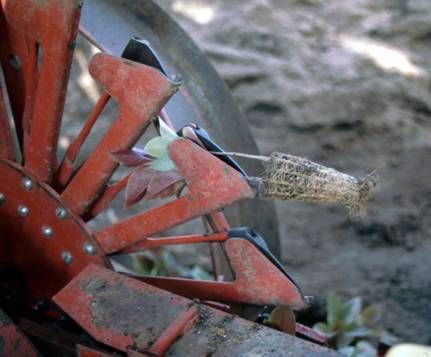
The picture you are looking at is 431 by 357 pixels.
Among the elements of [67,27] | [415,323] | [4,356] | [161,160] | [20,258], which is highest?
[67,27]

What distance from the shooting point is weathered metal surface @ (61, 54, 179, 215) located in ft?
4.59

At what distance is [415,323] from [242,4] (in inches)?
60.8

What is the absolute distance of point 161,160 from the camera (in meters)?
1.42

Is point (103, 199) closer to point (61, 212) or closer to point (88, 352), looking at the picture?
point (61, 212)

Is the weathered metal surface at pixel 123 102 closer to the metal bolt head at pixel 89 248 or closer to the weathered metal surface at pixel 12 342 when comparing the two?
the metal bolt head at pixel 89 248

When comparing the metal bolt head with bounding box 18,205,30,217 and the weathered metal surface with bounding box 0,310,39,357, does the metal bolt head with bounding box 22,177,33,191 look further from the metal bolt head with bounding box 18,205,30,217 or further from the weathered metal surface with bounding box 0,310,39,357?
the weathered metal surface with bounding box 0,310,39,357

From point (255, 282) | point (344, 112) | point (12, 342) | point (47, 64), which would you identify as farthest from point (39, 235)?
point (344, 112)

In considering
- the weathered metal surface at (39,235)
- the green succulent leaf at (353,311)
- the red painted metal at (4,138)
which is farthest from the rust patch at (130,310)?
the green succulent leaf at (353,311)

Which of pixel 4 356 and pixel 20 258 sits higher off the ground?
pixel 20 258

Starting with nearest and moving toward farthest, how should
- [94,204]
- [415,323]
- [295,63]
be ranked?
1. [94,204]
2. [415,323]
3. [295,63]

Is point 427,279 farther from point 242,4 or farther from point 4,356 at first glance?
point 4,356

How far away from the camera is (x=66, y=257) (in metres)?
1.64

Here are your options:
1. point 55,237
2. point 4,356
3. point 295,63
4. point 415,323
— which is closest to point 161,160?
point 55,237

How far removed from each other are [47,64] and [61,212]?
0.30m
